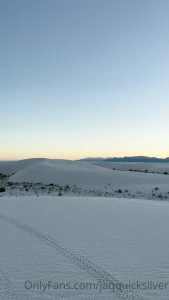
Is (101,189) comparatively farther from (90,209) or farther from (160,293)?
(160,293)

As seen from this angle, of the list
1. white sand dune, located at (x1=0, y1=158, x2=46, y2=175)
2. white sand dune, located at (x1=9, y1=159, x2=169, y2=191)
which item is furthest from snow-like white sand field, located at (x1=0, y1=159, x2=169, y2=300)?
white sand dune, located at (x1=0, y1=158, x2=46, y2=175)

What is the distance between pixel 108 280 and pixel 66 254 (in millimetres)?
1270

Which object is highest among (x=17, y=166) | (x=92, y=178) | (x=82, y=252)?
(x=17, y=166)

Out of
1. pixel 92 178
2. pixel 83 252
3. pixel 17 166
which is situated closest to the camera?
pixel 83 252

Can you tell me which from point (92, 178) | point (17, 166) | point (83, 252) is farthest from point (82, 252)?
point (17, 166)

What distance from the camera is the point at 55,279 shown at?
13.7 feet

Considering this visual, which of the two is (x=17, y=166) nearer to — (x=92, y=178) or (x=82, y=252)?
(x=92, y=178)

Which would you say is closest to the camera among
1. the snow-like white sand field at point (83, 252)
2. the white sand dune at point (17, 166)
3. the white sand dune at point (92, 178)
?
the snow-like white sand field at point (83, 252)

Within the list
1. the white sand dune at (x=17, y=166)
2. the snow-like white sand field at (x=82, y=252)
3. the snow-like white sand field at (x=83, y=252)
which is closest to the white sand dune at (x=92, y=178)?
the snow-like white sand field at (x=83, y=252)

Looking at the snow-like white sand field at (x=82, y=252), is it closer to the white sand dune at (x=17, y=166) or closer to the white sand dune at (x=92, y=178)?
the white sand dune at (x=92, y=178)

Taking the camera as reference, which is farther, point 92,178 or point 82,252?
point 92,178

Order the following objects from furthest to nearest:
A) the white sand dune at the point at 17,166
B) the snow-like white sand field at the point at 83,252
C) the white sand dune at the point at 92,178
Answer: the white sand dune at the point at 17,166, the white sand dune at the point at 92,178, the snow-like white sand field at the point at 83,252

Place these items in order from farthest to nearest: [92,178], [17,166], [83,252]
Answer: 1. [17,166]
2. [92,178]
3. [83,252]

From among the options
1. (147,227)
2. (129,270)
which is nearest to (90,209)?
(147,227)
